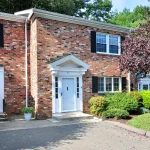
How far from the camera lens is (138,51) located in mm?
11680

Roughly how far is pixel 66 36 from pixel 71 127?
597 centimetres

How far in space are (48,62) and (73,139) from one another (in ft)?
19.2

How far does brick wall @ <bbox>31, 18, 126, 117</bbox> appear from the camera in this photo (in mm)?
12430

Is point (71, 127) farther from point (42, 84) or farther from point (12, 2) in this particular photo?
point (12, 2)

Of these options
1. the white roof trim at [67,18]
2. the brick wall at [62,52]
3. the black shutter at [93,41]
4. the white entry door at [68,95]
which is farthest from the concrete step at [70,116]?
the white roof trim at [67,18]

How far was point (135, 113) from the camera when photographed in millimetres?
14008

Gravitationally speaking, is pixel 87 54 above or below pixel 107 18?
below

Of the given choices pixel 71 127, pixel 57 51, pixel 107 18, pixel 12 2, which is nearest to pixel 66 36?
pixel 57 51

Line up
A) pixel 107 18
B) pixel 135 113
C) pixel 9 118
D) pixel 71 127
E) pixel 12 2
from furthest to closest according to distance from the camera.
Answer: pixel 107 18
pixel 12 2
pixel 135 113
pixel 9 118
pixel 71 127

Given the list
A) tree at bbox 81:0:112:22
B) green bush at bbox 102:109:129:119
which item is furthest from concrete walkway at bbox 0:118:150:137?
tree at bbox 81:0:112:22

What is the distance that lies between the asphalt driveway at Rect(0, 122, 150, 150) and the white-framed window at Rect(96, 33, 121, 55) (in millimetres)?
6669

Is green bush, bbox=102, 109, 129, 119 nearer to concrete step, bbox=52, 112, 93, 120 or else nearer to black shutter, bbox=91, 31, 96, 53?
concrete step, bbox=52, 112, 93, 120

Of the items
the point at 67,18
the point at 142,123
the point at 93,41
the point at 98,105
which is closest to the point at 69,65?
the point at 93,41

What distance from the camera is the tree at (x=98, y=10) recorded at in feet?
109
